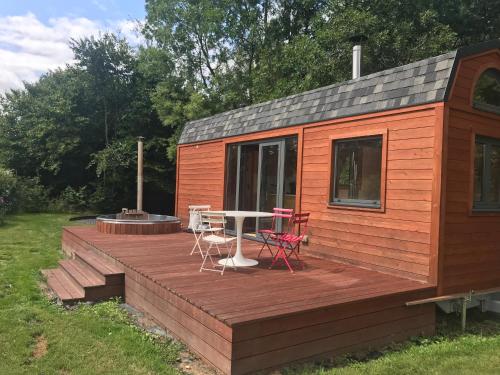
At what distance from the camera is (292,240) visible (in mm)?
5086

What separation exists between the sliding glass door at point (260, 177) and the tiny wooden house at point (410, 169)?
198 mm

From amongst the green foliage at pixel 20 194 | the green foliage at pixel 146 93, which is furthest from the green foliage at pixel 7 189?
the green foliage at pixel 146 93

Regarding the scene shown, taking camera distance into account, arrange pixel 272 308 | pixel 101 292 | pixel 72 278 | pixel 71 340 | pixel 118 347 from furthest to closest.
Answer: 1. pixel 72 278
2. pixel 101 292
3. pixel 71 340
4. pixel 118 347
5. pixel 272 308

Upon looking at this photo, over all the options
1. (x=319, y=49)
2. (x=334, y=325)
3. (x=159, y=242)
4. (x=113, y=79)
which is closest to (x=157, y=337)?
(x=334, y=325)

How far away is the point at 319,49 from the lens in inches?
532

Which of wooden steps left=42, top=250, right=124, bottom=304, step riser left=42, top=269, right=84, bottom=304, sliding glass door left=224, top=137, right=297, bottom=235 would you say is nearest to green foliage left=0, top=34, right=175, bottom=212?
sliding glass door left=224, top=137, right=297, bottom=235

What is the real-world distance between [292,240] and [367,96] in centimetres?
215

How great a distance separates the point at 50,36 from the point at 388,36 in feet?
55.0

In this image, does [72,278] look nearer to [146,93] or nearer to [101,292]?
[101,292]

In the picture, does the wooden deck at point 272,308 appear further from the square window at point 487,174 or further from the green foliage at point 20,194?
the green foliage at point 20,194

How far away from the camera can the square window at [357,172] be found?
5.39 meters

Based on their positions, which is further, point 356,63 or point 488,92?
Result: point 356,63

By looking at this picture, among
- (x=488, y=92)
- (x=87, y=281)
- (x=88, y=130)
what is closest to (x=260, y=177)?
(x=87, y=281)

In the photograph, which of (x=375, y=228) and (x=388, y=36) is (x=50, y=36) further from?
(x=375, y=228)
